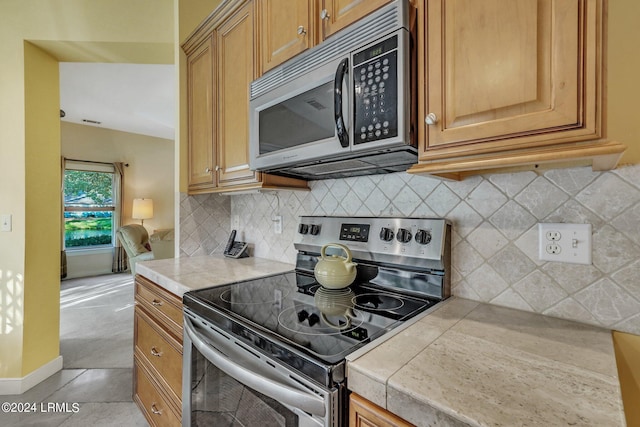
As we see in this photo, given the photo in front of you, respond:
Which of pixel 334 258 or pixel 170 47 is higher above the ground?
pixel 170 47

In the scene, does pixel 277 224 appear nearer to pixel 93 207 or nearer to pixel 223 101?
pixel 223 101

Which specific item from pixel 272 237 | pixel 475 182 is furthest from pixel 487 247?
pixel 272 237

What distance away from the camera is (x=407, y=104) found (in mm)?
853

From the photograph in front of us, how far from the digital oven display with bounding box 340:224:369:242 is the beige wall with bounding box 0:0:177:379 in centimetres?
193

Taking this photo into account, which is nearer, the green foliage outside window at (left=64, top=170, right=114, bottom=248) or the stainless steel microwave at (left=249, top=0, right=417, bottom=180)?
the stainless steel microwave at (left=249, top=0, right=417, bottom=180)

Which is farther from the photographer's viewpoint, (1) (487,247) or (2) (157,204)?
(2) (157,204)

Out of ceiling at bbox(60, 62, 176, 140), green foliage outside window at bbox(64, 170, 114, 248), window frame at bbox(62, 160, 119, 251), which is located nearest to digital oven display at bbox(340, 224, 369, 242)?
ceiling at bbox(60, 62, 176, 140)

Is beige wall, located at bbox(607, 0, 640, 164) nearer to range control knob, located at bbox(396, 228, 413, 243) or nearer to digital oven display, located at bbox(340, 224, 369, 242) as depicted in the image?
range control knob, located at bbox(396, 228, 413, 243)

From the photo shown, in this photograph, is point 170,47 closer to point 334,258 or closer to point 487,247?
point 334,258

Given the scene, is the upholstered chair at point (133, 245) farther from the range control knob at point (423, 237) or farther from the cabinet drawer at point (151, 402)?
the range control knob at point (423, 237)

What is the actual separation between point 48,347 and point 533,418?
2992 millimetres

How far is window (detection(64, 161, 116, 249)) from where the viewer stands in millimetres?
5270

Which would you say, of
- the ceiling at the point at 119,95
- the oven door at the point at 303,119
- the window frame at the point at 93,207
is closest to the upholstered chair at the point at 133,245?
the window frame at the point at 93,207

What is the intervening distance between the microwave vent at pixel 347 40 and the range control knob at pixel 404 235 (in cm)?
66
